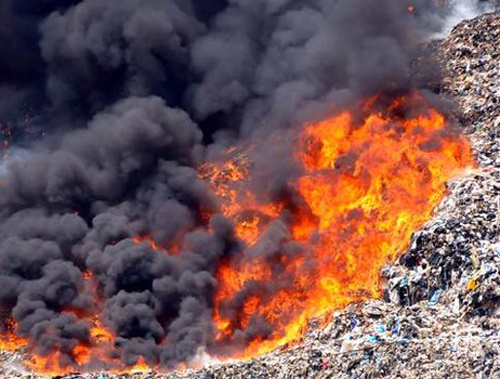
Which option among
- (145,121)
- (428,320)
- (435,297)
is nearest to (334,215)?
(435,297)

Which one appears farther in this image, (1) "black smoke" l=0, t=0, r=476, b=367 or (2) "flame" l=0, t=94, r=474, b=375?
(1) "black smoke" l=0, t=0, r=476, b=367

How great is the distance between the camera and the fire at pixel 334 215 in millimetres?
40344

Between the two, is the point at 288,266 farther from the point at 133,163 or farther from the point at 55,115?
the point at 55,115

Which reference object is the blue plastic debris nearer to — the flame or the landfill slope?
the landfill slope

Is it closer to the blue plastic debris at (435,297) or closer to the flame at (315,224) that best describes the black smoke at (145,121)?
the flame at (315,224)

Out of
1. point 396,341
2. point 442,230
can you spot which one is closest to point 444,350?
point 396,341

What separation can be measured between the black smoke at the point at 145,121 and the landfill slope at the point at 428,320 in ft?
13.8

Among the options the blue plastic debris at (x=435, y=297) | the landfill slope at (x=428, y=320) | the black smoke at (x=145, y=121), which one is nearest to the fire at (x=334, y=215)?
the black smoke at (x=145, y=121)

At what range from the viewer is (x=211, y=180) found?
4938cm

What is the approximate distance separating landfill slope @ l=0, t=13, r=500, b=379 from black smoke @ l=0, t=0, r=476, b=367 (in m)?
4.21

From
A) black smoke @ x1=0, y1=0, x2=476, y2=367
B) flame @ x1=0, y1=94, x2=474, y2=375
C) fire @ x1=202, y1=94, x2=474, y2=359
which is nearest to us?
flame @ x1=0, y1=94, x2=474, y2=375

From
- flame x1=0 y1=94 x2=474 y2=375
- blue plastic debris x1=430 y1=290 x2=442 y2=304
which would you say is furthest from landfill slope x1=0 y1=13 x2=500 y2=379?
flame x1=0 y1=94 x2=474 y2=375

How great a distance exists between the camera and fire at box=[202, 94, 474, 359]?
40.3 metres

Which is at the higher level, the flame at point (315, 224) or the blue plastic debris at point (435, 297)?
the flame at point (315, 224)
